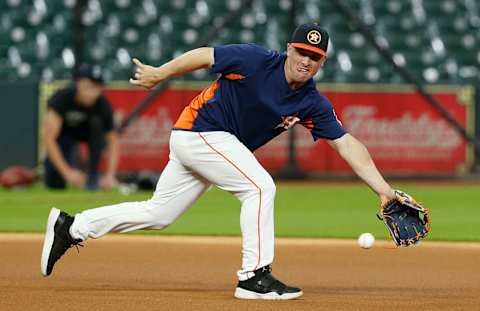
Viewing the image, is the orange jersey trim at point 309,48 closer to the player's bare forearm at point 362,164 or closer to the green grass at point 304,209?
the player's bare forearm at point 362,164

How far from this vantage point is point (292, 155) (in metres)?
16.7

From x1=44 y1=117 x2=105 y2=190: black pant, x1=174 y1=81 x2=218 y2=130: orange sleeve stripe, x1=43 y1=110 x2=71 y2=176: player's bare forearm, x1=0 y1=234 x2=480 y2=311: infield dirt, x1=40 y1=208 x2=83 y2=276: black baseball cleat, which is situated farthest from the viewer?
x1=44 y1=117 x2=105 y2=190: black pant

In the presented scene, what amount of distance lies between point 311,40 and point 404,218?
3.90 feet

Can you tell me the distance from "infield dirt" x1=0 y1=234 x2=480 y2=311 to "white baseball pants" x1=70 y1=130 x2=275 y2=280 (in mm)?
324

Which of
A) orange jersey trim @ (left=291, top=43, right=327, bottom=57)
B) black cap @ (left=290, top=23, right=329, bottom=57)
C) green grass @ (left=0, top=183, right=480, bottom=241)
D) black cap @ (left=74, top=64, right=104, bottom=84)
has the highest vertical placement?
black cap @ (left=290, top=23, right=329, bottom=57)

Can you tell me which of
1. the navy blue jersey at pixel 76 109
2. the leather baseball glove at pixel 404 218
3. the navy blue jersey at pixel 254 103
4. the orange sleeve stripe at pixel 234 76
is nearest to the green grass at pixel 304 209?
the navy blue jersey at pixel 76 109

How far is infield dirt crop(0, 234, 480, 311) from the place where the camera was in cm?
557

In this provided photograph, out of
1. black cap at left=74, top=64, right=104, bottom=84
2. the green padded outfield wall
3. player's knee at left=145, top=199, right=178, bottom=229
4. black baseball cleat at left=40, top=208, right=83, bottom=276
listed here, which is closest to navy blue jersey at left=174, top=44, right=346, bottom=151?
player's knee at left=145, top=199, right=178, bottom=229

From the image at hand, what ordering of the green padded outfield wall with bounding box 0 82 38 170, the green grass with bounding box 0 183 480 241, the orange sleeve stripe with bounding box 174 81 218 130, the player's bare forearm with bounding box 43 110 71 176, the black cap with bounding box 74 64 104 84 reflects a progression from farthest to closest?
the green padded outfield wall with bounding box 0 82 38 170 < the player's bare forearm with bounding box 43 110 71 176 < the black cap with bounding box 74 64 104 84 < the green grass with bounding box 0 183 480 241 < the orange sleeve stripe with bounding box 174 81 218 130

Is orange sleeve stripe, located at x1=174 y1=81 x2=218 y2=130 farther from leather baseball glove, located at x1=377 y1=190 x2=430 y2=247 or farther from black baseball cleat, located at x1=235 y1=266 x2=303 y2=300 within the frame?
leather baseball glove, located at x1=377 y1=190 x2=430 y2=247

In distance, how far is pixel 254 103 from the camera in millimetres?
5793

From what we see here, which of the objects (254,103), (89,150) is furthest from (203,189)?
(89,150)

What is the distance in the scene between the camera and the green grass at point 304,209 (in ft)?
32.7

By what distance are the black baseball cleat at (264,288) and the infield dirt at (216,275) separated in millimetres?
80
